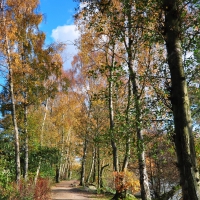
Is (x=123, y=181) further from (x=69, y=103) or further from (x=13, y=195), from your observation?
(x=69, y=103)

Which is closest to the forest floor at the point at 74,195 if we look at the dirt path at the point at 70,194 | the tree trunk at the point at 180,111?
the dirt path at the point at 70,194

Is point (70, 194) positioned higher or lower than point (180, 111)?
lower

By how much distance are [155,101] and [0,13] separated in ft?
25.7

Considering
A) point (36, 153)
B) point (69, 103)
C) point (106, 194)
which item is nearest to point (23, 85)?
point (36, 153)

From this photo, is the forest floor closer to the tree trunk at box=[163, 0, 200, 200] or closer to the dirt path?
the dirt path

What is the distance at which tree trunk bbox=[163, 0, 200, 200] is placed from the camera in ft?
9.93

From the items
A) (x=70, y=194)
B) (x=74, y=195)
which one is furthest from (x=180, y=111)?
(x=70, y=194)

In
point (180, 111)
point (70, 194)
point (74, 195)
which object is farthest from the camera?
point (70, 194)

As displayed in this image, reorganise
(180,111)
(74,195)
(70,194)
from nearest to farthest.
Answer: (180,111) → (74,195) → (70,194)

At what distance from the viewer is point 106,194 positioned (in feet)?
42.9

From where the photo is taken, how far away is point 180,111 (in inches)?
128

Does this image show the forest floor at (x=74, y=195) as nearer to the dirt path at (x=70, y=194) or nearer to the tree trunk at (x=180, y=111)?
the dirt path at (x=70, y=194)

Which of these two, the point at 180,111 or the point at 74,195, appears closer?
the point at 180,111

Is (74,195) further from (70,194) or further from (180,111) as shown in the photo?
(180,111)
